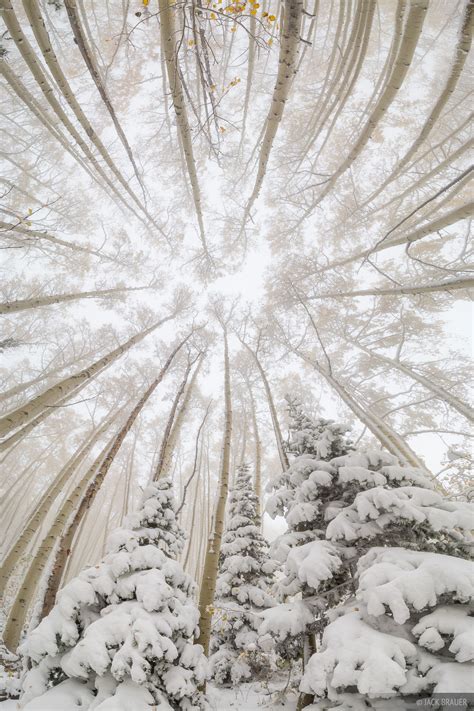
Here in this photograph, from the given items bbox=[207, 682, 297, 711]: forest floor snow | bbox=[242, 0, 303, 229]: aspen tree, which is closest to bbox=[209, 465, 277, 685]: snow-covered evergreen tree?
bbox=[207, 682, 297, 711]: forest floor snow

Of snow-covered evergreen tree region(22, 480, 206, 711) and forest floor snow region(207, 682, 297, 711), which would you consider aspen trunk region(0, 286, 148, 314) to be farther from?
forest floor snow region(207, 682, 297, 711)

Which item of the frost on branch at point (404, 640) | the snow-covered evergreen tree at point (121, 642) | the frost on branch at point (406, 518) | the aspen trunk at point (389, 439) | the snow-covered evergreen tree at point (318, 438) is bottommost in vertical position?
the snow-covered evergreen tree at point (121, 642)

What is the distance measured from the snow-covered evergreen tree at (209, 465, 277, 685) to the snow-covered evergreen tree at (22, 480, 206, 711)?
2661mm

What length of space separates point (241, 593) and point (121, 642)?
391 centimetres

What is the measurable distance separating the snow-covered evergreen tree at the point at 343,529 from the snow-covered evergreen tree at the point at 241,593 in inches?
94.5

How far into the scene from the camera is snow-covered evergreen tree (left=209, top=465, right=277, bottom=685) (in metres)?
5.27

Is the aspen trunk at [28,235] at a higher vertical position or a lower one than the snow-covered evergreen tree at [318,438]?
higher

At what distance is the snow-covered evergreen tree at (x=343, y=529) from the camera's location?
2551 mm

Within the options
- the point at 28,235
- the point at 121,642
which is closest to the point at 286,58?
the point at 121,642

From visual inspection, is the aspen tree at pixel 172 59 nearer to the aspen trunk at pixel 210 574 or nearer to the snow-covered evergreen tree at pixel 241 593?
the aspen trunk at pixel 210 574

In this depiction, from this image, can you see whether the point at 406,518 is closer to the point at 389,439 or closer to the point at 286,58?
the point at 389,439

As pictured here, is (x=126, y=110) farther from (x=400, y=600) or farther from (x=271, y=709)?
(x=271, y=709)

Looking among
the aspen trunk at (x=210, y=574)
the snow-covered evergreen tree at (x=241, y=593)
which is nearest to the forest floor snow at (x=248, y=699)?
the snow-covered evergreen tree at (x=241, y=593)

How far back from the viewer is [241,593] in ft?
18.2
